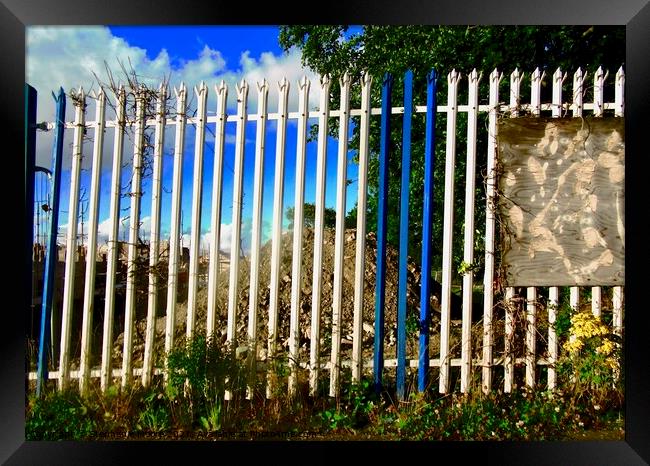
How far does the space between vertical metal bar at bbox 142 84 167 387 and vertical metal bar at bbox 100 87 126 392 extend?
0.91 ft

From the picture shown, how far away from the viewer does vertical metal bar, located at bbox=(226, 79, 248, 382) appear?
3.34 meters

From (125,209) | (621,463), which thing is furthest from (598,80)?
(125,209)

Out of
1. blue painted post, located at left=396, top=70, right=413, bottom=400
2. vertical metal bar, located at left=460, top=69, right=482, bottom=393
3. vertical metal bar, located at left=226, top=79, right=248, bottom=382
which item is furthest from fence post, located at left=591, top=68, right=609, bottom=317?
vertical metal bar, located at left=226, top=79, right=248, bottom=382

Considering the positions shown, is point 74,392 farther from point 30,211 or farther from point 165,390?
point 30,211

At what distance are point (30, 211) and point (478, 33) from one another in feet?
19.3

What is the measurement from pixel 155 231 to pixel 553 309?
9.88ft

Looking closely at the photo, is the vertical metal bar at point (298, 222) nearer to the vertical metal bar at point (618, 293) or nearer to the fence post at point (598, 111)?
the fence post at point (598, 111)

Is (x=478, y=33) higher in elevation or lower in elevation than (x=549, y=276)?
higher

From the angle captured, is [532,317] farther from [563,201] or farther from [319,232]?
[319,232]

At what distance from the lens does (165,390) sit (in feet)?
11.0

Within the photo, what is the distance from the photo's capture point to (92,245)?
3.45 meters

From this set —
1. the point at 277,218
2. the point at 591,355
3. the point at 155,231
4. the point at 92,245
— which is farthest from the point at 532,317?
the point at 92,245

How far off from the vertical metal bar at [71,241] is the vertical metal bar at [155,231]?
0.62 meters
